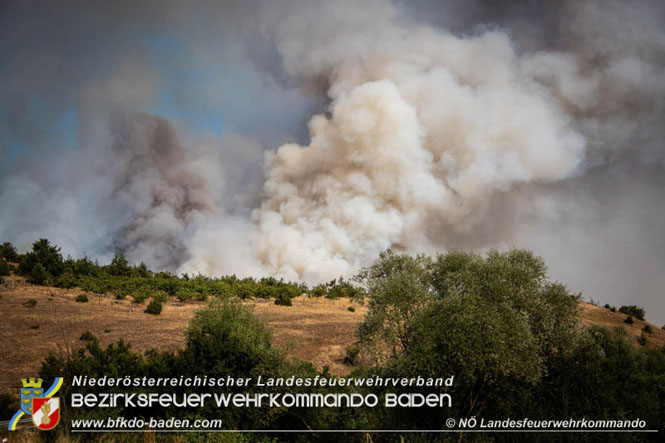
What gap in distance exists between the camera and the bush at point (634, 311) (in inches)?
2062

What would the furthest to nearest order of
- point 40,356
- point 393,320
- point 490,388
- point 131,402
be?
point 40,356 < point 393,320 < point 490,388 < point 131,402

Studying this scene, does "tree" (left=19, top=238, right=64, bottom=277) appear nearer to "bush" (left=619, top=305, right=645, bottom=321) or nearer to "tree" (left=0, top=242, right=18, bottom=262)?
"tree" (left=0, top=242, right=18, bottom=262)

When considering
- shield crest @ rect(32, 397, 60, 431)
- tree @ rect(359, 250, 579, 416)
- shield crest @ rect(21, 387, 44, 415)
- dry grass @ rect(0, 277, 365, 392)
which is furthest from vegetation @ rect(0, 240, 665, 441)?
dry grass @ rect(0, 277, 365, 392)

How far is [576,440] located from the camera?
13.1 meters

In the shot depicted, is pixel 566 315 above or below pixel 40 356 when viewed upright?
above

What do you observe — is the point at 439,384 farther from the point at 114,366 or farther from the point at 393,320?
the point at 114,366

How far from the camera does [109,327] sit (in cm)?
2686

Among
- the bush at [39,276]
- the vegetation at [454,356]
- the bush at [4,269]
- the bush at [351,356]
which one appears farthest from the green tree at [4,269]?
the bush at [351,356]

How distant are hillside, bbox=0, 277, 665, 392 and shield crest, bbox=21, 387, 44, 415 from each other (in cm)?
412

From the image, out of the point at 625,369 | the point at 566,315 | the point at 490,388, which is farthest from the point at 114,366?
the point at 625,369

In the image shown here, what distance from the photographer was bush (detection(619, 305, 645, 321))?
52372mm

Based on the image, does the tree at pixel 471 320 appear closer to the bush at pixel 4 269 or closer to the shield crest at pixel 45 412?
the shield crest at pixel 45 412

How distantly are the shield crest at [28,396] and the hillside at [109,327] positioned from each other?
4.12m

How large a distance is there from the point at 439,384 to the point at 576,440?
5793mm
